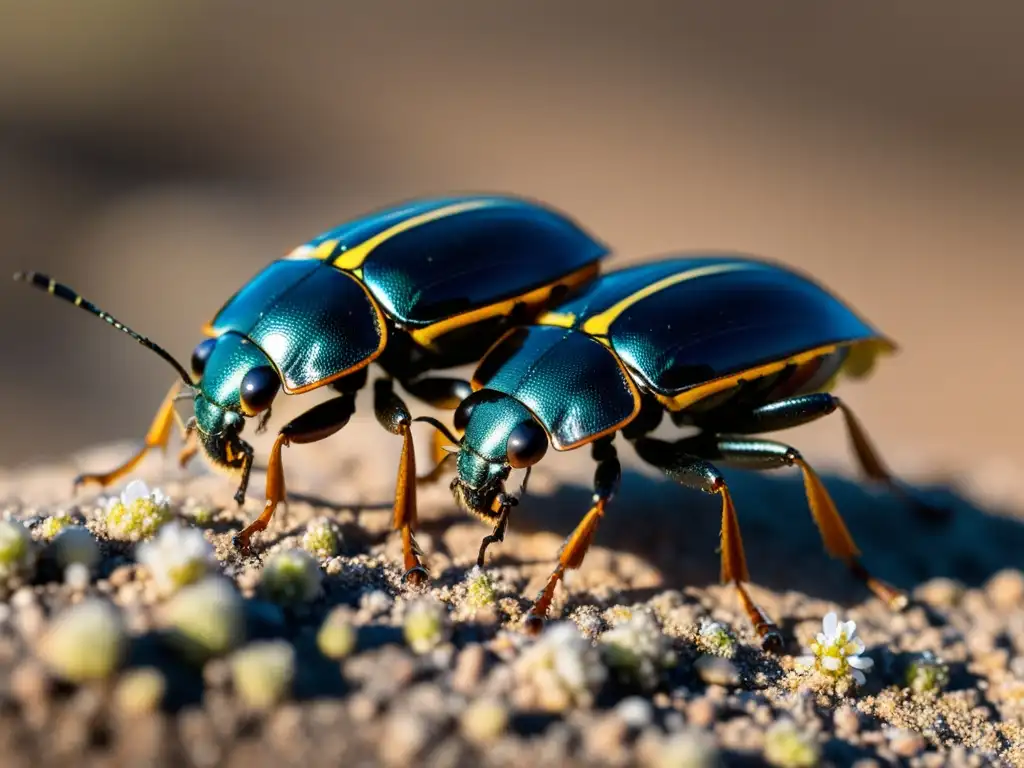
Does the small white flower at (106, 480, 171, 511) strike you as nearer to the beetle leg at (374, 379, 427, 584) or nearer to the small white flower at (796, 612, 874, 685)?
the beetle leg at (374, 379, 427, 584)

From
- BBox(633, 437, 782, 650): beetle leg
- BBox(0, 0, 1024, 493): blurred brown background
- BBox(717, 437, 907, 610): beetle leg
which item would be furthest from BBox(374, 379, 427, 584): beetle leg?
BBox(0, 0, 1024, 493): blurred brown background

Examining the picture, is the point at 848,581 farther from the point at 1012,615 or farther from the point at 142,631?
the point at 142,631

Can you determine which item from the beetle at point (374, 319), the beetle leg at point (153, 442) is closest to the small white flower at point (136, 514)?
the beetle at point (374, 319)

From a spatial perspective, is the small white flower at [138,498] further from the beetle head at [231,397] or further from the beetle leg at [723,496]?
the beetle leg at [723,496]

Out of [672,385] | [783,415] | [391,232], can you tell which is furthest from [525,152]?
[672,385]

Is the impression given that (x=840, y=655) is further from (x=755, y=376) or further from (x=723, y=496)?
(x=755, y=376)
